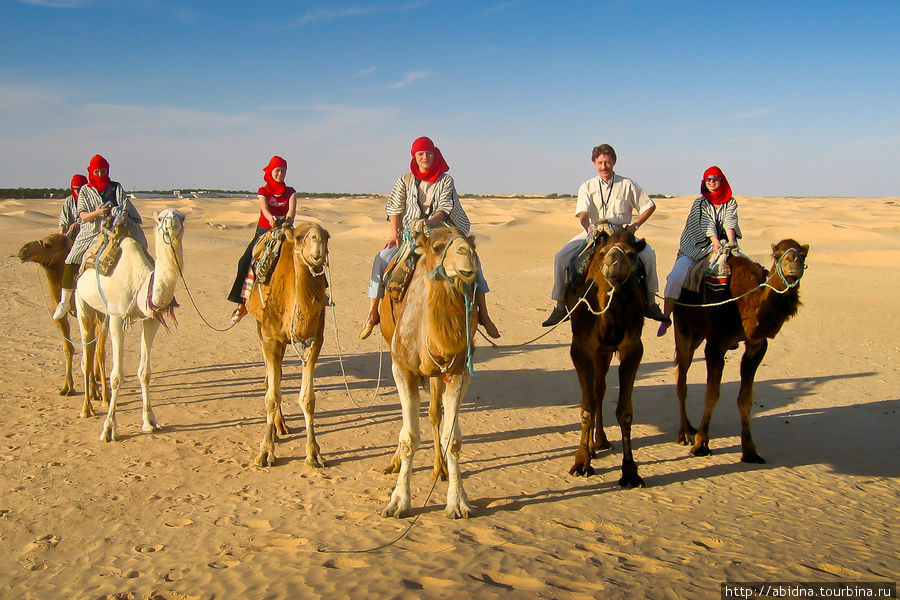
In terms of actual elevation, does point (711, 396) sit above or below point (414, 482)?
above

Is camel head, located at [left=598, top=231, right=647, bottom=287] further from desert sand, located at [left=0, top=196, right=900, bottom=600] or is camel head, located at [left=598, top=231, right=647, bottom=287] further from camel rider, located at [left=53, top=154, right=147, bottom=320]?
camel rider, located at [left=53, top=154, right=147, bottom=320]

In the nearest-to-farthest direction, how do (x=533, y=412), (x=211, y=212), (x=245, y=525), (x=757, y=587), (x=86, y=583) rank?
(x=757, y=587)
(x=86, y=583)
(x=245, y=525)
(x=533, y=412)
(x=211, y=212)

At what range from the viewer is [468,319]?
199 inches

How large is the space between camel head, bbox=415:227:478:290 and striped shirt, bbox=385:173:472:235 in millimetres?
1410

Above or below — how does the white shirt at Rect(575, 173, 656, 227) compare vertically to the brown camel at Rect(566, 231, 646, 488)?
above

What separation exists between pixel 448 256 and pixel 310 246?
204 cm

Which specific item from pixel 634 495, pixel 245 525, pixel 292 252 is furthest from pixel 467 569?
pixel 292 252

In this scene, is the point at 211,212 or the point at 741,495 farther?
the point at 211,212

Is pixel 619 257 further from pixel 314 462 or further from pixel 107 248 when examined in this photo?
pixel 107 248

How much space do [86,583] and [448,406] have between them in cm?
284

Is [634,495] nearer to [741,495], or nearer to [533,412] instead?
[741,495]

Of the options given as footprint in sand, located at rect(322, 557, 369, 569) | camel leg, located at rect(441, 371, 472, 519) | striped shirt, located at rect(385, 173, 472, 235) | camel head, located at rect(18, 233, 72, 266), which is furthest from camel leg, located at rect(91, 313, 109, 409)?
footprint in sand, located at rect(322, 557, 369, 569)

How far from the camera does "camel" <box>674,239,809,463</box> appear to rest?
7203 mm

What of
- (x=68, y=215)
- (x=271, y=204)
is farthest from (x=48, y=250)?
(x=271, y=204)
